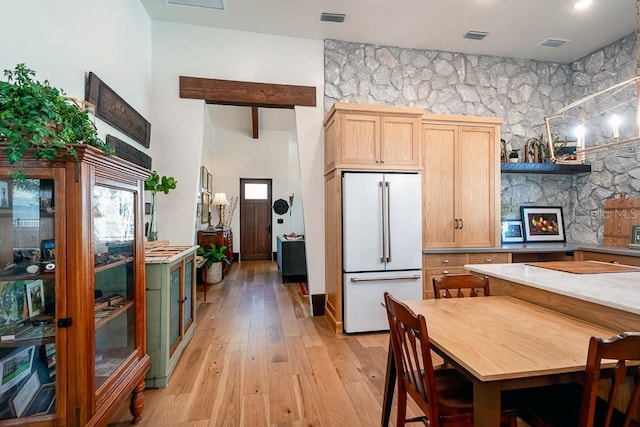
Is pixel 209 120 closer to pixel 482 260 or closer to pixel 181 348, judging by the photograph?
pixel 181 348

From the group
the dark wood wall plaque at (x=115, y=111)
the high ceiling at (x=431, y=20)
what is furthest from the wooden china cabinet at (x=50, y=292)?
the high ceiling at (x=431, y=20)

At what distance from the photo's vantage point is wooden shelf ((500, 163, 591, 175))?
3.97 metres

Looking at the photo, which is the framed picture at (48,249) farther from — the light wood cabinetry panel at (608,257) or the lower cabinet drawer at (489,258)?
the light wood cabinetry panel at (608,257)

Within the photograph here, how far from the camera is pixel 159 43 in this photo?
3.54 meters

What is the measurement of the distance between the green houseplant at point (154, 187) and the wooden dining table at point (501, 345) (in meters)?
2.57

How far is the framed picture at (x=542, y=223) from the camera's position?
4199 mm

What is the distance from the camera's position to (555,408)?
53.7 inches

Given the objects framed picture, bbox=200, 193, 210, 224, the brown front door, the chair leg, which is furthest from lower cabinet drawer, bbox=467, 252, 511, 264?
the brown front door

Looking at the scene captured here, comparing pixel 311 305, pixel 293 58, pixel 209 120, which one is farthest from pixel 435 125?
pixel 209 120

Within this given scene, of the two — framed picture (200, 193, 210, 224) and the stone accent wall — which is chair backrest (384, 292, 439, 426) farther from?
framed picture (200, 193, 210, 224)

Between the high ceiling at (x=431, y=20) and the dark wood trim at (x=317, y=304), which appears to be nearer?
the high ceiling at (x=431, y=20)

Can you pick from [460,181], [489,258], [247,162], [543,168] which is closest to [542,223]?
[543,168]

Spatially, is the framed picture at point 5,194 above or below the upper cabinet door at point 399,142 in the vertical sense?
below

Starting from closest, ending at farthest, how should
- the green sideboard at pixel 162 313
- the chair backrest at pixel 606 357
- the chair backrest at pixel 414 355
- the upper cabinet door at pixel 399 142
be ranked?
the chair backrest at pixel 606 357 < the chair backrest at pixel 414 355 < the green sideboard at pixel 162 313 < the upper cabinet door at pixel 399 142
